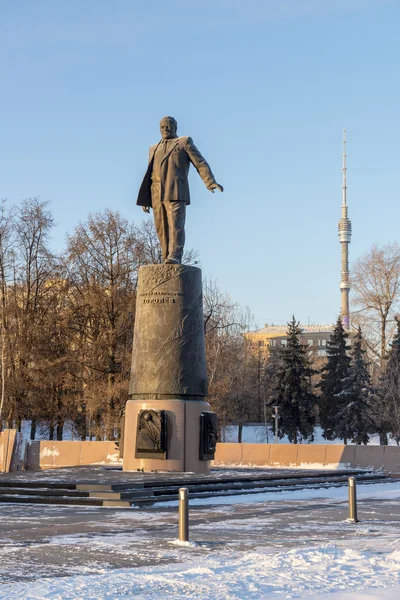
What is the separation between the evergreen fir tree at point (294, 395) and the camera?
188 ft

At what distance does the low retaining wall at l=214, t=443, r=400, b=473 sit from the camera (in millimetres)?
22984

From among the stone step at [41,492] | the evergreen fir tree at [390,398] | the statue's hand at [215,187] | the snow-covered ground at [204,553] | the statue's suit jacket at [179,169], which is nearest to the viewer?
the snow-covered ground at [204,553]

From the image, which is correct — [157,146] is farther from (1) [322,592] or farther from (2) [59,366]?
(2) [59,366]

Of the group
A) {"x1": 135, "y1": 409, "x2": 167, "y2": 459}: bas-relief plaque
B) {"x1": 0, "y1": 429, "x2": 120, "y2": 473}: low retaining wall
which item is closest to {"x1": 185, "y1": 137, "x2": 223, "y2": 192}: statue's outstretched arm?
{"x1": 135, "y1": 409, "x2": 167, "y2": 459}: bas-relief plaque

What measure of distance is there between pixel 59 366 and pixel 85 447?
1175 centimetres

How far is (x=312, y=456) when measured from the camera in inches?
934

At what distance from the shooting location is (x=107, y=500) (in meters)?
14.3

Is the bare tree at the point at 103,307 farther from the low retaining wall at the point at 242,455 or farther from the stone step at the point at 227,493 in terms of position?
the stone step at the point at 227,493

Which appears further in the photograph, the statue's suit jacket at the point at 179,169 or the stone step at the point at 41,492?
the statue's suit jacket at the point at 179,169

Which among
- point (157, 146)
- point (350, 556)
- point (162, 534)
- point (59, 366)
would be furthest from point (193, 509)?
point (59, 366)

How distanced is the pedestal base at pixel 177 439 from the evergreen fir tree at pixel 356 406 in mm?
Result: 38728

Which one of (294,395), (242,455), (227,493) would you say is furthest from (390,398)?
(227,493)

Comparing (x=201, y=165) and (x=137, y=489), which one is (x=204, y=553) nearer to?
(x=137, y=489)

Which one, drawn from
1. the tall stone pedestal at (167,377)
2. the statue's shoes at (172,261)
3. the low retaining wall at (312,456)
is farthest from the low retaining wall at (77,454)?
the statue's shoes at (172,261)
